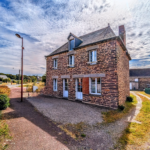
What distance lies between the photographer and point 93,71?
29.4ft

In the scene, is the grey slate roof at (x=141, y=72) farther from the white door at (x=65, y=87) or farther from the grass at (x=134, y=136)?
the grass at (x=134, y=136)

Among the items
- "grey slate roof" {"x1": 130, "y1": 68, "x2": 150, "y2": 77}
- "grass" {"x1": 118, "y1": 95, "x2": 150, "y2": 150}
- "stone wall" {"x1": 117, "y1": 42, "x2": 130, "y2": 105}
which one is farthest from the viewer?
"grey slate roof" {"x1": 130, "y1": 68, "x2": 150, "y2": 77}

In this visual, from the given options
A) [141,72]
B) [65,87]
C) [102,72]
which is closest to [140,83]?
[141,72]

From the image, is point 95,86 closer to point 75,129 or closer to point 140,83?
point 75,129

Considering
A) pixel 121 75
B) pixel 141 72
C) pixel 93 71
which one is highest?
pixel 141 72

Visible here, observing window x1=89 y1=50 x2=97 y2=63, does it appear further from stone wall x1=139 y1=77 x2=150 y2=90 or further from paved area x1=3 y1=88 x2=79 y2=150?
stone wall x1=139 y1=77 x2=150 y2=90

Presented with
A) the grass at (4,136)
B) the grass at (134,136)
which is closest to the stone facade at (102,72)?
the grass at (134,136)

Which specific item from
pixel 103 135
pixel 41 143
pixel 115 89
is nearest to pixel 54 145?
pixel 41 143

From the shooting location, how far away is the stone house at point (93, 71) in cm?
787

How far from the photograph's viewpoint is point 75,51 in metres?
10.6

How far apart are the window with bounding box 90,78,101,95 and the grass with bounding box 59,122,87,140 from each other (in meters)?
3.97

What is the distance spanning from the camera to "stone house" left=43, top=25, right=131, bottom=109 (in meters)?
7.87

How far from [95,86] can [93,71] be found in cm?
141

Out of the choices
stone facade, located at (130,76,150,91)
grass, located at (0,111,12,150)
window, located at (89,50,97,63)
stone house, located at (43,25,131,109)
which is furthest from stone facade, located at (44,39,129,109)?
stone facade, located at (130,76,150,91)
